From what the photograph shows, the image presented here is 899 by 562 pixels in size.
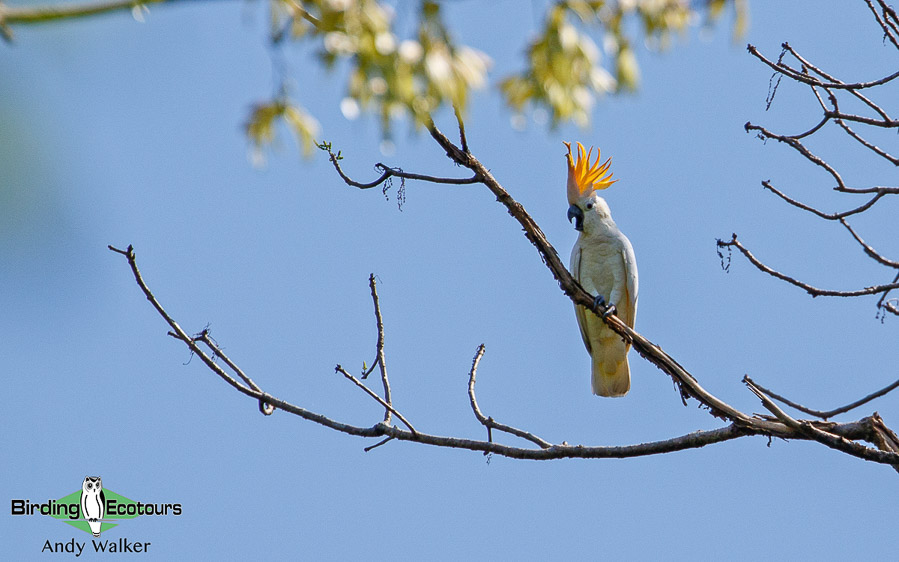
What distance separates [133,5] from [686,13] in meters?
1.20

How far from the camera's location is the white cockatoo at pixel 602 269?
200 inches

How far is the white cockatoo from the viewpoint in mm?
5086

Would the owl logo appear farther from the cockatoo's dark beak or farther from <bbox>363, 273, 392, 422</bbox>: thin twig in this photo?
the cockatoo's dark beak

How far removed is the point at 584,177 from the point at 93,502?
11.0ft

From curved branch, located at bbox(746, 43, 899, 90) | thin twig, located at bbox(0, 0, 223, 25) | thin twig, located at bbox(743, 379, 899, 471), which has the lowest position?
thin twig, located at bbox(743, 379, 899, 471)

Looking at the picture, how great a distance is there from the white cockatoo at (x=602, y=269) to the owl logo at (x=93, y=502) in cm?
298

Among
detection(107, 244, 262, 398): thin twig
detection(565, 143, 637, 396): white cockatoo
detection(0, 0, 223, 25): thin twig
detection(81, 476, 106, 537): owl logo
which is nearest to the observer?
detection(0, 0, 223, 25): thin twig

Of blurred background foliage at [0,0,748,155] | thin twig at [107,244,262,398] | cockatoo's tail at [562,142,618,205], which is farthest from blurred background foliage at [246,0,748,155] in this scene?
cockatoo's tail at [562,142,618,205]

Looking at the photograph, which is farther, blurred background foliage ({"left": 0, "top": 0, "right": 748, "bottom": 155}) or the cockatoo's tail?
the cockatoo's tail

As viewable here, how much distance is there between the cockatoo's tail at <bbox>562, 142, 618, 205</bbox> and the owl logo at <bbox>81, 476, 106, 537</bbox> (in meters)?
3.16

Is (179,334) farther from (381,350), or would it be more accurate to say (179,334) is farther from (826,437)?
(826,437)

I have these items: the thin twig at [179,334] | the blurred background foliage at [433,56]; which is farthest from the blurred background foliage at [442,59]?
the thin twig at [179,334]

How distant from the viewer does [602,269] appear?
5.21 meters

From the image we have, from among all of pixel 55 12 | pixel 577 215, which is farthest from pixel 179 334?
pixel 577 215
